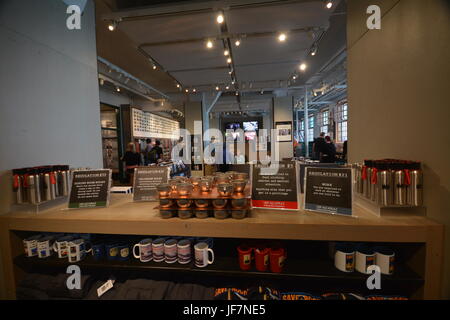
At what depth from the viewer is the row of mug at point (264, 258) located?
1.22 m

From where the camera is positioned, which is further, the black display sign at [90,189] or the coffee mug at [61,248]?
the black display sign at [90,189]

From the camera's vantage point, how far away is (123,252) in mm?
1386

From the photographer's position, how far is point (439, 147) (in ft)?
3.59

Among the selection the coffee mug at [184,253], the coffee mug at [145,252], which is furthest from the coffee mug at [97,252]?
the coffee mug at [184,253]

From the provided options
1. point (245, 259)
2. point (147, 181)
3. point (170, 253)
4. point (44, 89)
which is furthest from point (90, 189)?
point (245, 259)

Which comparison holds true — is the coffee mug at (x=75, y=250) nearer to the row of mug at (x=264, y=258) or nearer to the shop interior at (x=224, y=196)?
the shop interior at (x=224, y=196)

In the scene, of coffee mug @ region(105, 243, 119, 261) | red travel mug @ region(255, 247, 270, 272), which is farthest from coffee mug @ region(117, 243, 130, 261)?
red travel mug @ region(255, 247, 270, 272)

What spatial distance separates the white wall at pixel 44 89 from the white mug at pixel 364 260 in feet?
8.26

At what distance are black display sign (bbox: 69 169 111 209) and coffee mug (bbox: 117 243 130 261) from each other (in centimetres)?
37

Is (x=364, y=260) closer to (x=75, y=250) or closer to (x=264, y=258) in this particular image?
(x=264, y=258)

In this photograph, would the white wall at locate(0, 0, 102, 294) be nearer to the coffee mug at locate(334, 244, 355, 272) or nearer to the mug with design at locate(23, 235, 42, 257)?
the mug with design at locate(23, 235, 42, 257)

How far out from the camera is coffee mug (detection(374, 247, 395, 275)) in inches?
44.9

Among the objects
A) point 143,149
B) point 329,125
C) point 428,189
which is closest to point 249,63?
point 428,189

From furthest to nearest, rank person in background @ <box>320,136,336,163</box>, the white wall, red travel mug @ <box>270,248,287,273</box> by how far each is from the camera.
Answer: person in background @ <box>320,136,336,163</box> < the white wall < red travel mug @ <box>270,248,287,273</box>
